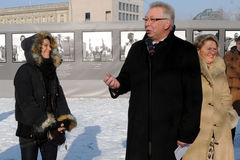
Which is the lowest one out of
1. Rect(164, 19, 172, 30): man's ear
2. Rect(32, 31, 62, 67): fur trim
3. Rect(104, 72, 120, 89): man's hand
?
Rect(104, 72, 120, 89): man's hand

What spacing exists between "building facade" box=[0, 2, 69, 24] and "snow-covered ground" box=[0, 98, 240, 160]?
8864 cm

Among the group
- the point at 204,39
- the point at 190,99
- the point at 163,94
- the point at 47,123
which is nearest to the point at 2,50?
the point at 47,123

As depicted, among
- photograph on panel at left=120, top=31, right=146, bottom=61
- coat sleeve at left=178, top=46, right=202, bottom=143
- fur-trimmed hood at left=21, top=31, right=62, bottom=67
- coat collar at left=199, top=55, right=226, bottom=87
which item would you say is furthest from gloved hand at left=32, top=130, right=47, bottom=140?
photograph on panel at left=120, top=31, right=146, bottom=61

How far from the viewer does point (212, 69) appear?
285 centimetres

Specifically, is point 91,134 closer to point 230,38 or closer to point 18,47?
point 18,47

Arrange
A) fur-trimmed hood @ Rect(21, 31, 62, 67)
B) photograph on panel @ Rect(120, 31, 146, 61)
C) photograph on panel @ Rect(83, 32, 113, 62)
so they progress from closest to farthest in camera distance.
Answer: fur-trimmed hood @ Rect(21, 31, 62, 67) → photograph on panel @ Rect(120, 31, 146, 61) → photograph on panel @ Rect(83, 32, 113, 62)

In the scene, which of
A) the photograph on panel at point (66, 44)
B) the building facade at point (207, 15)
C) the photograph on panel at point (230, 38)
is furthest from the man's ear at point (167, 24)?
the building facade at point (207, 15)

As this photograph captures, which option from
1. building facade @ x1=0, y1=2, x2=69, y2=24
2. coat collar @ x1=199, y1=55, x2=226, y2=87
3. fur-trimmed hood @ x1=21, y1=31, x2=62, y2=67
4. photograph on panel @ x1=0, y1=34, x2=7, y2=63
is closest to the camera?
fur-trimmed hood @ x1=21, y1=31, x2=62, y2=67

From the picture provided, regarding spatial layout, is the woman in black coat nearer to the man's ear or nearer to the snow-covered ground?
the man's ear

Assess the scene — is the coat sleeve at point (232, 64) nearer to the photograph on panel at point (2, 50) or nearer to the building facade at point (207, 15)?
the photograph on panel at point (2, 50)

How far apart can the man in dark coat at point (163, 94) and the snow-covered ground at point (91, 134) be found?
7.38ft

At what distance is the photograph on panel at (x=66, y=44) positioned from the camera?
995 cm

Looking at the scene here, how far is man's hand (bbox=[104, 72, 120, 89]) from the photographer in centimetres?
227

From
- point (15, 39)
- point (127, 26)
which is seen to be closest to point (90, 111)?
point (127, 26)
